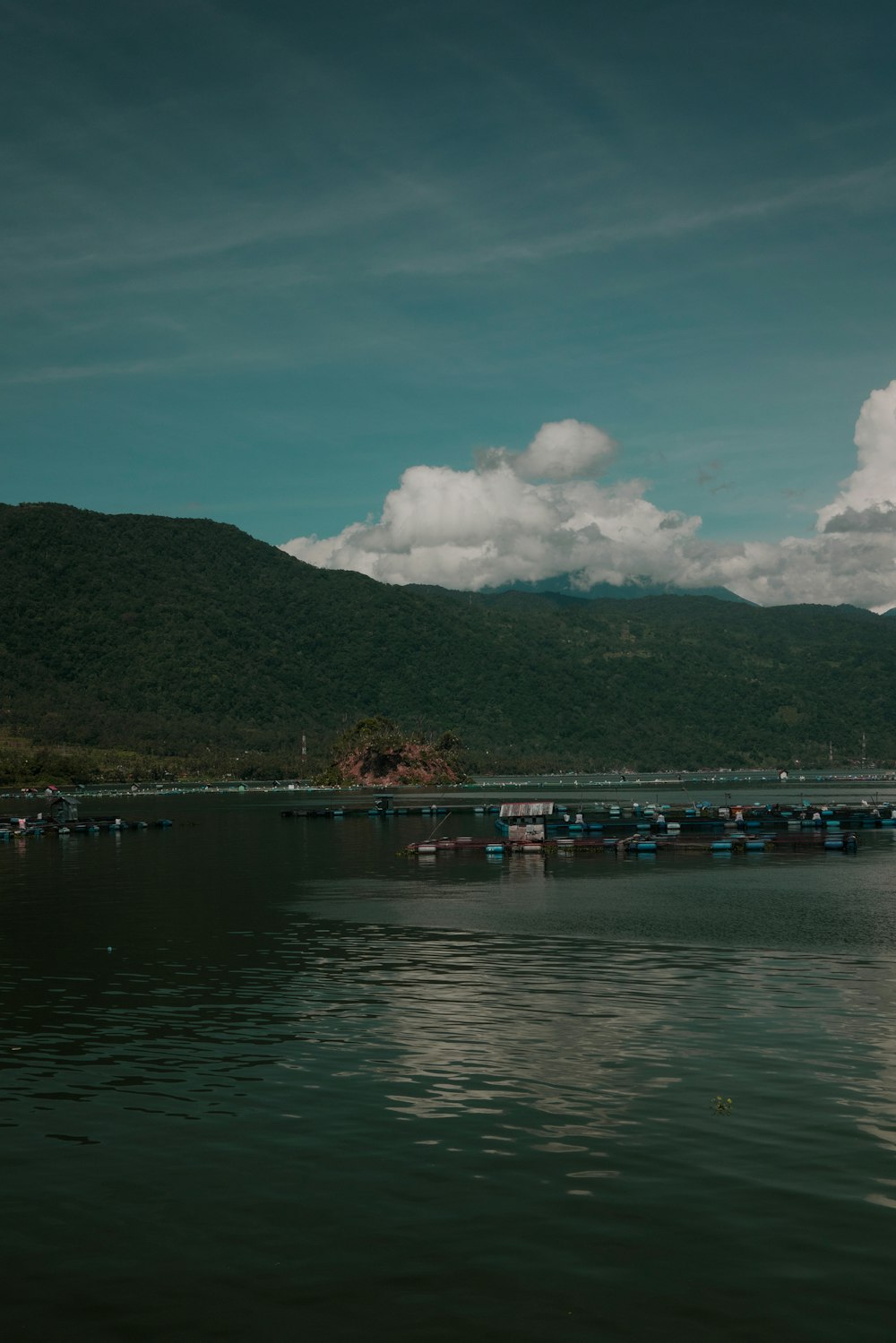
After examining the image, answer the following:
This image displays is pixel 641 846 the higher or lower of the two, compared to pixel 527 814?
lower

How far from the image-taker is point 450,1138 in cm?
2347

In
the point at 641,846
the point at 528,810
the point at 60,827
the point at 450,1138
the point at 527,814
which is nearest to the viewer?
the point at 450,1138

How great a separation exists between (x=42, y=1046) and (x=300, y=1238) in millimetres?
15735

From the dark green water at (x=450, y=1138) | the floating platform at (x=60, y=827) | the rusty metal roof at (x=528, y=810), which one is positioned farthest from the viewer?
the floating platform at (x=60, y=827)

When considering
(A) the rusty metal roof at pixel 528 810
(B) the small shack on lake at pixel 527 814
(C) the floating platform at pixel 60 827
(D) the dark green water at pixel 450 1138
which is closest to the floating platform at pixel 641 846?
(B) the small shack on lake at pixel 527 814

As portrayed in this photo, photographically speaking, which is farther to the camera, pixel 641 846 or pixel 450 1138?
pixel 641 846

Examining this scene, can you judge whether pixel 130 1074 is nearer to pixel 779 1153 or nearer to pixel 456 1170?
pixel 456 1170

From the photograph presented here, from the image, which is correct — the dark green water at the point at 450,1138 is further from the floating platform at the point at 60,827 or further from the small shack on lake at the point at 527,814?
the floating platform at the point at 60,827

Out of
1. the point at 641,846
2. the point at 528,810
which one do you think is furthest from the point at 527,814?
the point at 641,846

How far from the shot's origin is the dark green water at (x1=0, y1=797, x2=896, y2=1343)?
1659cm

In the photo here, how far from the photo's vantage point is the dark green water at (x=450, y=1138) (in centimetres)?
1659

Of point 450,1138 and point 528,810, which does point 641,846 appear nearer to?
point 528,810

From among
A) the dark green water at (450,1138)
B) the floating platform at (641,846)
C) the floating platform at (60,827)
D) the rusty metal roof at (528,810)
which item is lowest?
the floating platform at (641,846)

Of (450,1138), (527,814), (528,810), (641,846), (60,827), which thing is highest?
(528,810)
